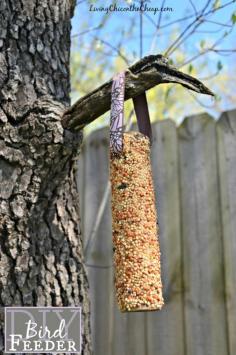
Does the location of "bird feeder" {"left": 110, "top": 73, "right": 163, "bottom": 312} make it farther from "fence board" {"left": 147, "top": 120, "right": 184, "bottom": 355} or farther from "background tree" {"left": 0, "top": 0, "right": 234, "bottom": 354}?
"fence board" {"left": 147, "top": 120, "right": 184, "bottom": 355}

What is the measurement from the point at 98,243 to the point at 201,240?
0.42 m

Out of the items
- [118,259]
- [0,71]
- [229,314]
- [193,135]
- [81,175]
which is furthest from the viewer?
[81,175]

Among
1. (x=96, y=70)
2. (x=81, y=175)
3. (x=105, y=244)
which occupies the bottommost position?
(x=105, y=244)

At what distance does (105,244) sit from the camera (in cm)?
217

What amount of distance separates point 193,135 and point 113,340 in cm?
76

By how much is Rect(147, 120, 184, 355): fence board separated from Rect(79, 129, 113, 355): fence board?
19 cm

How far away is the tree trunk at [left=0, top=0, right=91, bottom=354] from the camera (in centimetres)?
129

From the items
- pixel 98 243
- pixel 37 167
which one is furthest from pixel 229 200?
pixel 37 167

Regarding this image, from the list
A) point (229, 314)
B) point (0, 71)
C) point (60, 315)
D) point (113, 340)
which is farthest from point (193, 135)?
point (60, 315)

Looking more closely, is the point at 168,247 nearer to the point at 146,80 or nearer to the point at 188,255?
the point at 188,255

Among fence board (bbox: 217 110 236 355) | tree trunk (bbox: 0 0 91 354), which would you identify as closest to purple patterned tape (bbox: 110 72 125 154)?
tree trunk (bbox: 0 0 91 354)

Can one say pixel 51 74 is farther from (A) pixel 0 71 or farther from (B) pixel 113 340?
(B) pixel 113 340

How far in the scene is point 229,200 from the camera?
6.28 ft

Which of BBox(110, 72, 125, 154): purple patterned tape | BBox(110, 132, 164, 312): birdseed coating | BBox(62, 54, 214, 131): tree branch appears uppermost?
BBox(62, 54, 214, 131): tree branch
